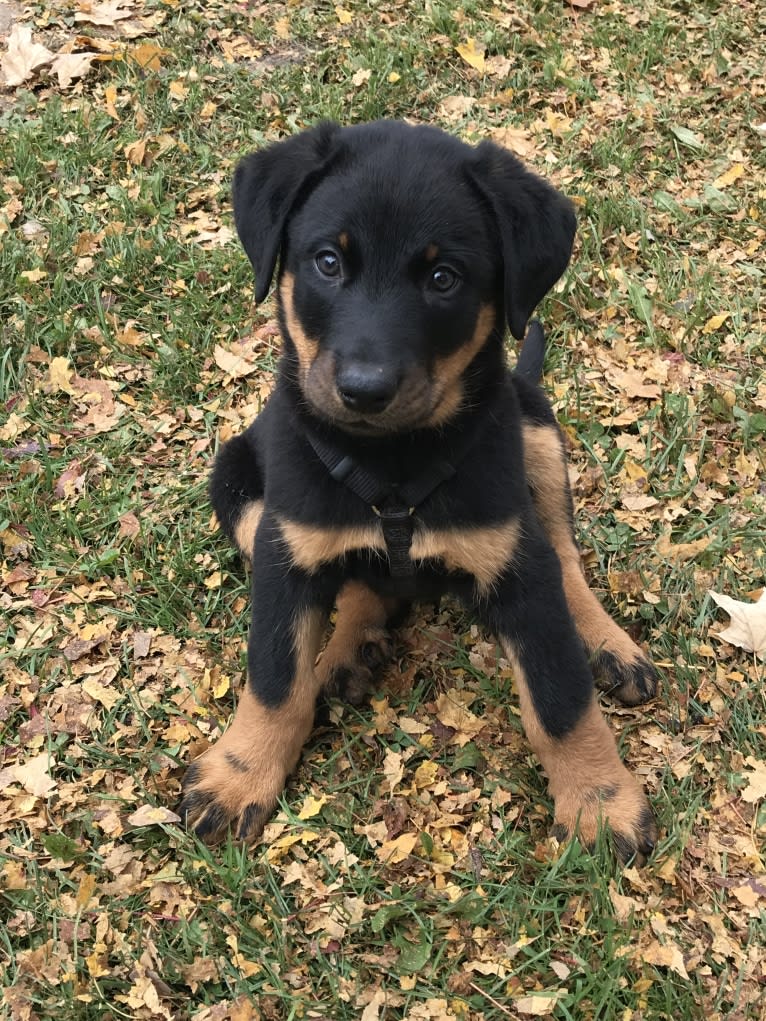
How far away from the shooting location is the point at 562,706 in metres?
3.20

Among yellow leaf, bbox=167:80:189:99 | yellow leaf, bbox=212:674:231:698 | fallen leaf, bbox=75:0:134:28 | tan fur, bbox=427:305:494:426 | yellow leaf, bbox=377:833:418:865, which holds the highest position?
tan fur, bbox=427:305:494:426

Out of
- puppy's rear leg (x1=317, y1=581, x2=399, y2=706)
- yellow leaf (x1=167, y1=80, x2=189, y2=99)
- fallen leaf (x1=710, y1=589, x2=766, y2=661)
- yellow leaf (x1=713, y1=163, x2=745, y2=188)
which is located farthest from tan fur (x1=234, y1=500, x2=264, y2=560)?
yellow leaf (x1=713, y1=163, x2=745, y2=188)

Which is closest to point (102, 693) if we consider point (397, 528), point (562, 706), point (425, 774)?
point (425, 774)

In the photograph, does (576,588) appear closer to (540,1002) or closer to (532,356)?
(532,356)

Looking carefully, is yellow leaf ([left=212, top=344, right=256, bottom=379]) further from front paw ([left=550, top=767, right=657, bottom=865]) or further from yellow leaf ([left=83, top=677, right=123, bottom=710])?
front paw ([left=550, top=767, right=657, bottom=865])

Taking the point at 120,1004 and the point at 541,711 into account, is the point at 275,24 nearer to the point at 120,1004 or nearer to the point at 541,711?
the point at 541,711

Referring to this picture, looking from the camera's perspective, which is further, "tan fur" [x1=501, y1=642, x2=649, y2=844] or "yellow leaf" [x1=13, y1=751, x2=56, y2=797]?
"yellow leaf" [x1=13, y1=751, x2=56, y2=797]

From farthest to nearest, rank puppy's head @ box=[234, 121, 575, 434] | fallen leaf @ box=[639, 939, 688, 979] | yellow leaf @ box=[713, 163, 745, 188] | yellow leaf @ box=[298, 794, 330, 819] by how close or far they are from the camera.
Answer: yellow leaf @ box=[713, 163, 745, 188] → yellow leaf @ box=[298, 794, 330, 819] → fallen leaf @ box=[639, 939, 688, 979] → puppy's head @ box=[234, 121, 575, 434]

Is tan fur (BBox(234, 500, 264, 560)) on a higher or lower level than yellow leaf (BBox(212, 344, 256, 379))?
higher

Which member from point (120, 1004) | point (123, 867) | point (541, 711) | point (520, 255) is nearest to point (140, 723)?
point (123, 867)

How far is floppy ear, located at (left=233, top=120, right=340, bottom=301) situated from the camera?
3.03 metres

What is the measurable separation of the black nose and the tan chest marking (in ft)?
1.79

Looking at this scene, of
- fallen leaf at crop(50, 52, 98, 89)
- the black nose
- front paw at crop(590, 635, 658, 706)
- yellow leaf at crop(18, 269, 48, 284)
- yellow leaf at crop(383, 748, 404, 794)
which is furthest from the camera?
fallen leaf at crop(50, 52, 98, 89)

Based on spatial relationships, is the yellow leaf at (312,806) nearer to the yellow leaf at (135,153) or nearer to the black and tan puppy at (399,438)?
the black and tan puppy at (399,438)
